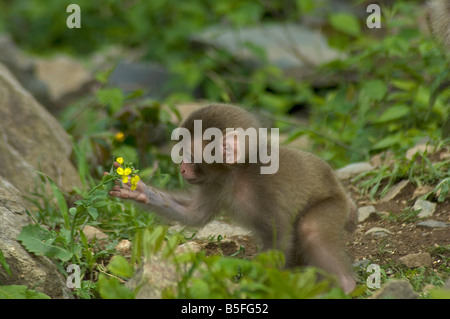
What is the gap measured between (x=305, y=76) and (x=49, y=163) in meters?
5.03

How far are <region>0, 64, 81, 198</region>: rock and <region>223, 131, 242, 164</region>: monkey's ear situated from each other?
74.6 inches

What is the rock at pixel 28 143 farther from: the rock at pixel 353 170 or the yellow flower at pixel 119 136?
the rock at pixel 353 170

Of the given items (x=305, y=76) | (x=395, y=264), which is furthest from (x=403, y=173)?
(x=305, y=76)

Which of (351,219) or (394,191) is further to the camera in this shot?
(394,191)

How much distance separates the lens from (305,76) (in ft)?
31.6

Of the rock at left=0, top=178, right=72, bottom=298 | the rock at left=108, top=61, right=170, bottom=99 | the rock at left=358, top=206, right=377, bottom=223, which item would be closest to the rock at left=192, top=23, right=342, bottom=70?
the rock at left=108, top=61, right=170, bottom=99

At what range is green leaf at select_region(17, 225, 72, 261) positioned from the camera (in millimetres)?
3619

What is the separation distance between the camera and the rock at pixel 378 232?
4.39 metres

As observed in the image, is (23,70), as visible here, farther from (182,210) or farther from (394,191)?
(182,210)

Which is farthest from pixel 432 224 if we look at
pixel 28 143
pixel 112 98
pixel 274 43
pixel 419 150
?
pixel 274 43

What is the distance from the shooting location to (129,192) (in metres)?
3.66

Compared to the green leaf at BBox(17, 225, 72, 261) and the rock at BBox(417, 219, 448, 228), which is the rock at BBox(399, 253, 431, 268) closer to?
the rock at BBox(417, 219, 448, 228)

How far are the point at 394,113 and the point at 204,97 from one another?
4.34 metres

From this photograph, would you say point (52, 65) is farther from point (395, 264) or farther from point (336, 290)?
point (336, 290)
